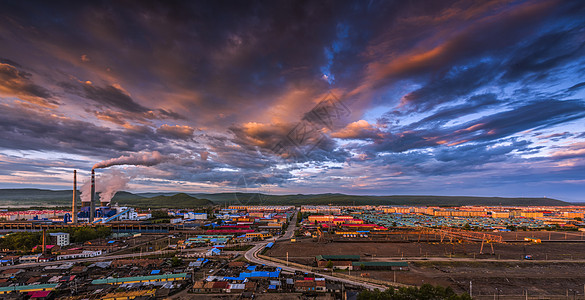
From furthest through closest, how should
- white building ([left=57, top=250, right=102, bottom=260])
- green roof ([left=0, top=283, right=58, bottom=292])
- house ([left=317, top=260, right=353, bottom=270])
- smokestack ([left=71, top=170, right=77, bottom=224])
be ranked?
smokestack ([left=71, top=170, right=77, bottom=224])
white building ([left=57, top=250, right=102, bottom=260])
house ([left=317, top=260, right=353, bottom=270])
green roof ([left=0, top=283, right=58, bottom=292])

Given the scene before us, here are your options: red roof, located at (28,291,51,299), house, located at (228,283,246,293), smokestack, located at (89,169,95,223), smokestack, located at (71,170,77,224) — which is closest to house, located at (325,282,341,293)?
house, located at (228,283,246,293)

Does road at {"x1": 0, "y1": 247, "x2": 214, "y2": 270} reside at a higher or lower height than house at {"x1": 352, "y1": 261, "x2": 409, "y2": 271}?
lower

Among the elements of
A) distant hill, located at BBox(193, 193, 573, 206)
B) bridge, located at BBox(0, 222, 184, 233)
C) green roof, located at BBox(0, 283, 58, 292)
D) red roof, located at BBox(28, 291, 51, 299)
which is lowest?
distant hill, located at BBox(193, 193, 573, 206)

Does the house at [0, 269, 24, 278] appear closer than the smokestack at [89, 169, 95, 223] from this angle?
Yes

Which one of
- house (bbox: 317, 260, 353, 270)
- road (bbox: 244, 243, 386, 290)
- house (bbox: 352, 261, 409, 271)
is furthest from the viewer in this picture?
house (bbox: 317, 260, 353, 270)

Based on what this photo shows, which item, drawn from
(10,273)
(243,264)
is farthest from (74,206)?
(243,264)

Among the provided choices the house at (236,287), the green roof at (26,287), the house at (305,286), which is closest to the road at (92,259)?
the green roof at (26,287)

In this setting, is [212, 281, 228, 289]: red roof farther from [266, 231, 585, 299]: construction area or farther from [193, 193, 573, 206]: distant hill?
[193, 193, 573, 206]: distant hill

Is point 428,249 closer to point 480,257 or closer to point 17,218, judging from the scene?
point 480,257

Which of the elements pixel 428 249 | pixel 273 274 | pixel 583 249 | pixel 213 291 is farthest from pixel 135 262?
pixel 583 249

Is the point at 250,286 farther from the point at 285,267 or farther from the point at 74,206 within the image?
the point at 74,206
